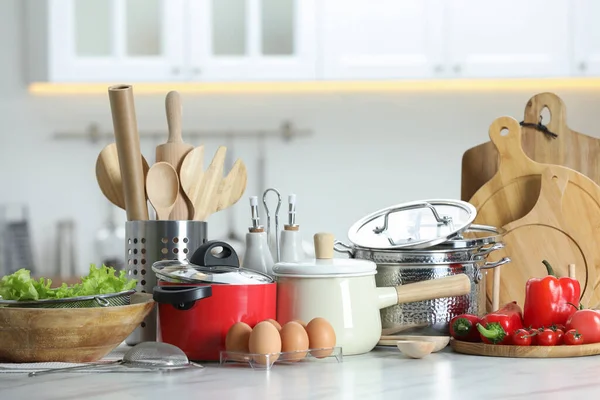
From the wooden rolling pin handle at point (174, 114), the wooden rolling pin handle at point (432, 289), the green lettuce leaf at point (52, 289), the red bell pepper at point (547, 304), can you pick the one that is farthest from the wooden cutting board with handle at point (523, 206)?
the green lettuce leaf at point (52, 289)

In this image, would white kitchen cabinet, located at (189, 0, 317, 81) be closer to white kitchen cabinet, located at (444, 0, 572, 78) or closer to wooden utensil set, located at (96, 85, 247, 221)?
white kitchen cabinet, located at (444, 0, 572, 78)

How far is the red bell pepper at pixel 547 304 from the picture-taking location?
144 centimetres

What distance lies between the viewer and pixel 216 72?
320 cm

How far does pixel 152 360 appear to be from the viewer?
118cm

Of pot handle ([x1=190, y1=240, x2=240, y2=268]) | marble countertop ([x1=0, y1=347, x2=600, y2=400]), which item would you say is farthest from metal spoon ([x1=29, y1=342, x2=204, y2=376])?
pot handle ([x1=190, y1=240, x2=240, y2=268])

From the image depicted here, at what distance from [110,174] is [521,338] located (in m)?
0.73

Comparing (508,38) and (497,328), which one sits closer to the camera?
(497,328)

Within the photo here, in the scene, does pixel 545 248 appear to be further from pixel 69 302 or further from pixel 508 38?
pixel 508 38

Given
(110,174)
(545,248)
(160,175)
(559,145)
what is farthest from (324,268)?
(559,145)

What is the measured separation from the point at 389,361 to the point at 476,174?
39.3 inches

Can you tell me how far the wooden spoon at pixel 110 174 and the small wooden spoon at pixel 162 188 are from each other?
7 centimetres

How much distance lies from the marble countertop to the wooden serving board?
44 millimetres

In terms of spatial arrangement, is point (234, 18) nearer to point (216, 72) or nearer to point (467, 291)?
point (216, 72)

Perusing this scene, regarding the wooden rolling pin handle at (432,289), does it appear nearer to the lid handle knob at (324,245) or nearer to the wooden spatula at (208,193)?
the lid handle knob at (324,245)
